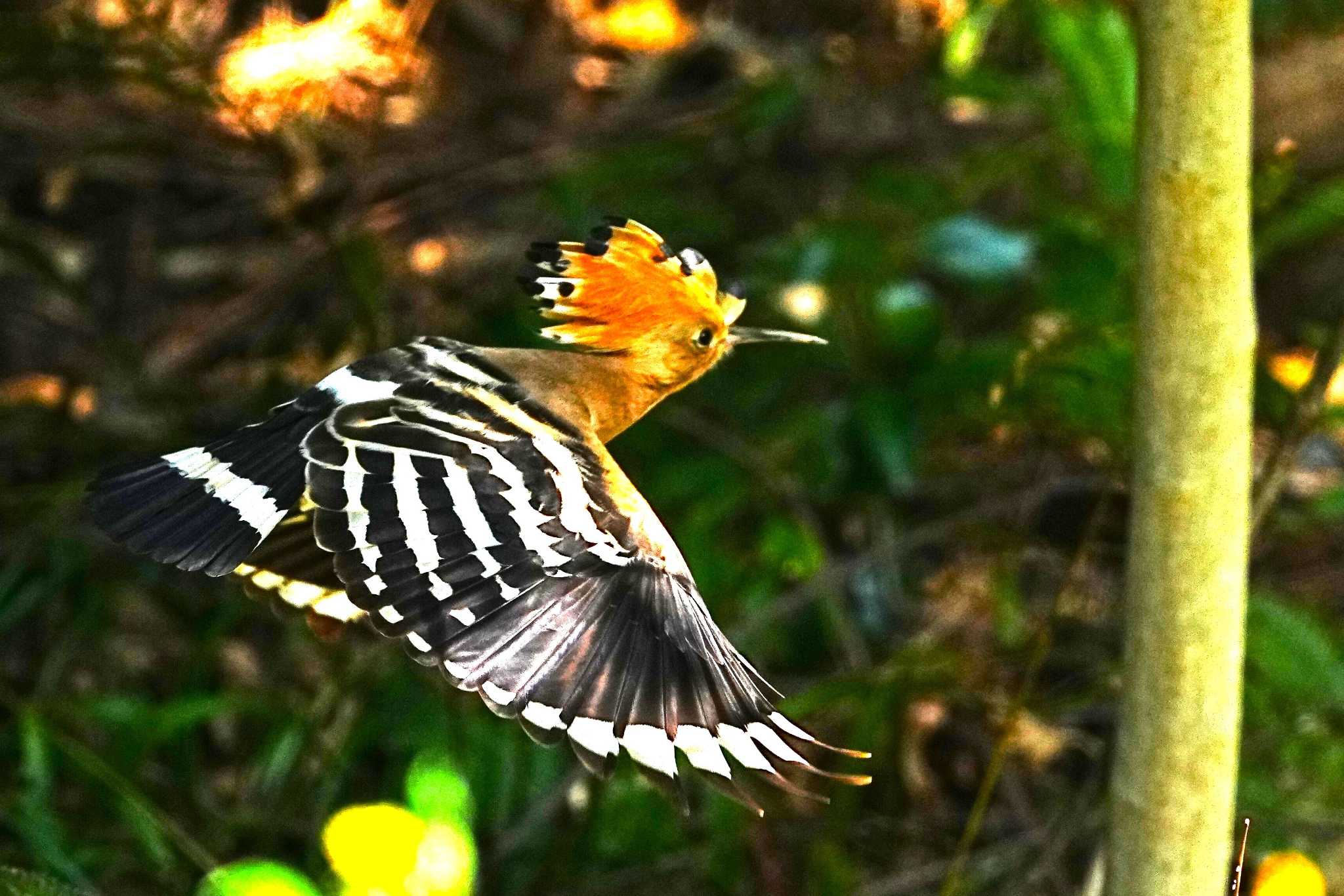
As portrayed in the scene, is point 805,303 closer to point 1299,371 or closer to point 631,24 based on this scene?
point 1299,371

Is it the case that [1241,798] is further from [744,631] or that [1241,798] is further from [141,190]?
[141,190]

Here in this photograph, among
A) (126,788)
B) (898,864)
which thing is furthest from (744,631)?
(126,788)

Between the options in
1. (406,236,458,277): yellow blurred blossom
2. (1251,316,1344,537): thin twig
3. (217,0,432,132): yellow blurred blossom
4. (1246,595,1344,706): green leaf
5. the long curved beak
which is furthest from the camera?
(406,236,458,277): yellow blurred blossom

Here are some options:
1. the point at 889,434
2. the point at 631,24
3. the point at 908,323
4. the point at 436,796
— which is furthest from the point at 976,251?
the point at 436,796

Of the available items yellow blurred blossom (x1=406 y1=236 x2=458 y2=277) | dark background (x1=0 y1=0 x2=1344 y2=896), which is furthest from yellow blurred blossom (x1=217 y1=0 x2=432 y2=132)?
yellow blurred blossom (x1=406 y1=236 x2=458 y2=277)

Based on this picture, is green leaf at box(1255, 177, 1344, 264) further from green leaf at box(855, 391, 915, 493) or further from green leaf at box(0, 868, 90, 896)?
green leaf at box(0, 868, 90, 896)

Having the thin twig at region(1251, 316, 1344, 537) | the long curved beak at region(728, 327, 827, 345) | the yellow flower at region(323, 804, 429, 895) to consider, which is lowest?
the yellow flower at region(323, 804, 429, 895)
